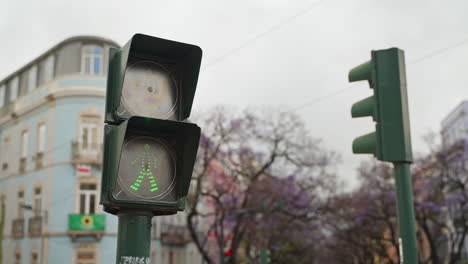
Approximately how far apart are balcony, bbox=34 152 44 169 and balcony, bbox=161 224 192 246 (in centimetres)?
1004

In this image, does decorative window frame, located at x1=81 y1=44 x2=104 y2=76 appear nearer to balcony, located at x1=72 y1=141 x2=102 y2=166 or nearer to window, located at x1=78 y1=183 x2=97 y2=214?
balcony, located at x1=72 y1=141 x2=102 y2=166

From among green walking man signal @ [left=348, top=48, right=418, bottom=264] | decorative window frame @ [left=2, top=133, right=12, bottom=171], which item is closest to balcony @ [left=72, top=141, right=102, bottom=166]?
decorative window frame @ [left=2, top=133, right=12, bottom=171]

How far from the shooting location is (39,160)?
30891mm

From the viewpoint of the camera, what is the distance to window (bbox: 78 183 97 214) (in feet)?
93.7

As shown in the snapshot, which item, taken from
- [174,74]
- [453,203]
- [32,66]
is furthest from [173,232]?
[174,74]

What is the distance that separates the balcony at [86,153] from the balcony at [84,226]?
276 cm

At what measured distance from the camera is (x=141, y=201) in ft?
9.39

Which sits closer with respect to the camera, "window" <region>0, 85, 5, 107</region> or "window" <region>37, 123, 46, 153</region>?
"window" <region>37, 123, 46, 153</region>

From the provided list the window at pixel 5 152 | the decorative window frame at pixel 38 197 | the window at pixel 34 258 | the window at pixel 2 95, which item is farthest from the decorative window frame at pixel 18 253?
the window at pixel 2 95

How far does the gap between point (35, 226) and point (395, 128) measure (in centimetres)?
2896

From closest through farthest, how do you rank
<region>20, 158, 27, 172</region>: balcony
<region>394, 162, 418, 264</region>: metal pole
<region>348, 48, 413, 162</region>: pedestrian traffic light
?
1. <region>394, 162, 418, 264</region>: metal pole
2. <region>348, 48, 413, 162</region>: pedestrian traffic light
3. <region>20, 158, 27, 172</region>: balcony

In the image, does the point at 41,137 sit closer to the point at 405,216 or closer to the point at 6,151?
the point at 6,151

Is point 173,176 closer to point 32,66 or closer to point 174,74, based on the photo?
point 174,74

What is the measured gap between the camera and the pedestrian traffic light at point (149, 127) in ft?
9.46
